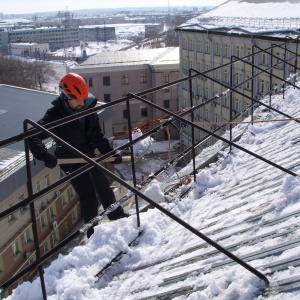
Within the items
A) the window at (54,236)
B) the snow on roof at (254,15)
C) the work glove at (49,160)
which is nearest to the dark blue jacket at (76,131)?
the work glove at (49,160)

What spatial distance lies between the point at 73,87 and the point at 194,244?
1.92 m

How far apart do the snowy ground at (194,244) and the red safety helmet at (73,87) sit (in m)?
1.32

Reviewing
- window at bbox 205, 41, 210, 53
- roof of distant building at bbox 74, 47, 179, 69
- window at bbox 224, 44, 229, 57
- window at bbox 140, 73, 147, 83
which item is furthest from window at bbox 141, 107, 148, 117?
window at bbox 224, 44, 229, 57

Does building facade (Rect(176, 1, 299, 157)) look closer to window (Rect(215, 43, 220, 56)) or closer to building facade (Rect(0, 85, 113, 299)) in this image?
window (Rect(215, 43, 220, 56))

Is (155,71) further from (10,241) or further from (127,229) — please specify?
(127,229)

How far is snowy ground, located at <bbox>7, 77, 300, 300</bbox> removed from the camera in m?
2.72

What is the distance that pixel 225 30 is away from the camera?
24141 millimetres

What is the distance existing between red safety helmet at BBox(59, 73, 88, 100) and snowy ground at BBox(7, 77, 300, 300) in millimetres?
1319

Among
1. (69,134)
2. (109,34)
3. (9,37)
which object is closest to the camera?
(69,134)

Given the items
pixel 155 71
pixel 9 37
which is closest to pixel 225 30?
pixel 155 71

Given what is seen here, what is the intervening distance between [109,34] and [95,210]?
131 metres

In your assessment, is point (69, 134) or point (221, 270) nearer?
point (221, 270)

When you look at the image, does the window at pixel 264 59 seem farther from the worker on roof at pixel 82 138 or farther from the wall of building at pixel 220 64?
the worker on roof at pixel 82 138

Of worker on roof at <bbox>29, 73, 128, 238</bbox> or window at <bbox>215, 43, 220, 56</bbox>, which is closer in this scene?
worker on roof at <bbox>29, 73, 128, 238</bbox>
